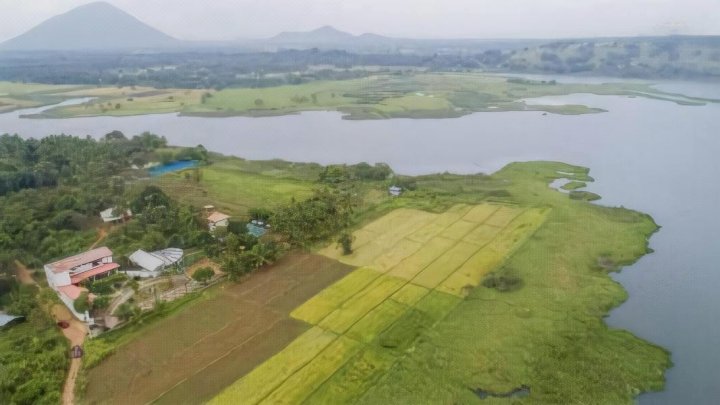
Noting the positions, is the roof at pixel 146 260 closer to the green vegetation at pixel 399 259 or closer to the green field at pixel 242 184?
the green vegetation at pixel 399 259

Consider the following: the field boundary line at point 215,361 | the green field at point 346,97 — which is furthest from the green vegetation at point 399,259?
the green field at point 346,97

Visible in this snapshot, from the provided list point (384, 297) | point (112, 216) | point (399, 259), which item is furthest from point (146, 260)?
point (399, 259)

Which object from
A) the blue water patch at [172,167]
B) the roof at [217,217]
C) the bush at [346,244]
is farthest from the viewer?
the blue water patch at [172,167]

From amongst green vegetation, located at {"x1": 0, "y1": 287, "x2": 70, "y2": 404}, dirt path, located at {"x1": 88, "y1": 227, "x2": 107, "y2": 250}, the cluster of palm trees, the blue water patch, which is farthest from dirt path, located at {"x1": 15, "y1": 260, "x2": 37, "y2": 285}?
the blue water patch

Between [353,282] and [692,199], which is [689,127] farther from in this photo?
[353,282]

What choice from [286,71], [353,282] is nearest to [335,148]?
[353,282]

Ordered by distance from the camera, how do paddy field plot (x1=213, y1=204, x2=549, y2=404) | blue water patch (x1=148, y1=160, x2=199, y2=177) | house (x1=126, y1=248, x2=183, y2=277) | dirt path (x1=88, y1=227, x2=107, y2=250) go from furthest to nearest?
blue water patch (x1=148, y1=160, x2=199, y2=177), dirt path (x1=88, y1=227, x2=107, y2=250), house (x1=126, y1=248, x2=183, y2=277), paddy field plot (x1=213, y1=204, x2=549, y2=404)

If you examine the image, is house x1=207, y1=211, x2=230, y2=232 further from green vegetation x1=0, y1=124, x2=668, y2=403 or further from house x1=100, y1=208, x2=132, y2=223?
house x1=100, y1=208, x2=132, y2=223
